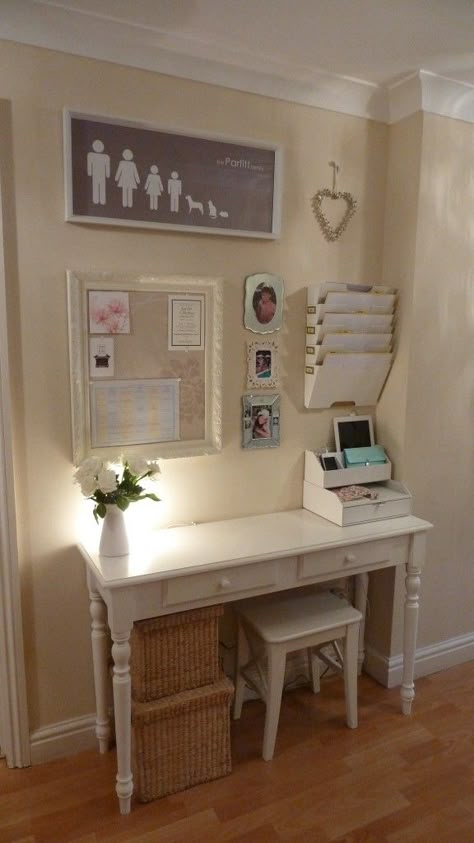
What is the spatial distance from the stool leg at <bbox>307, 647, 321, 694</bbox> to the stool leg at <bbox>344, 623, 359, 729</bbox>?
24 cm

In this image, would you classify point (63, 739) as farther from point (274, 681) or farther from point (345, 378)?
point (345, 378)

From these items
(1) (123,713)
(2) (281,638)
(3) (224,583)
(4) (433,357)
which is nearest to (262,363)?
(4) (433,357)

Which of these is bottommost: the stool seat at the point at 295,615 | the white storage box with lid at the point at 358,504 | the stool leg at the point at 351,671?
the stool leg at the point at 351,671

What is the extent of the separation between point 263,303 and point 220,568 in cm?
100

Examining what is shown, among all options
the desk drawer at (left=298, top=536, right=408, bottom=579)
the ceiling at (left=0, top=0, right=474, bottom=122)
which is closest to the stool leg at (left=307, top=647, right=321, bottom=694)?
the desk drawer at (left=298, top=536, right=408, bottom=579)

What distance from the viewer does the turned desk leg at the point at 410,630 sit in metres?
2.26

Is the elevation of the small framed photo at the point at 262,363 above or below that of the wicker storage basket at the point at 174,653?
above

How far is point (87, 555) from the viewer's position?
1922 mm

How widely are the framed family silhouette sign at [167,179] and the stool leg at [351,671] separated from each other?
1508 millimetres

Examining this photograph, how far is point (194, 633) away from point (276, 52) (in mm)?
1994

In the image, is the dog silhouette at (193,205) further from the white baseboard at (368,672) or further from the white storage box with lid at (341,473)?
the white baseboard at (368,672)

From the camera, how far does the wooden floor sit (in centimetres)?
181

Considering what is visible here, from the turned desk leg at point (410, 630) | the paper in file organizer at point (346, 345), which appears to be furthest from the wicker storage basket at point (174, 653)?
the paper in file organizer at point (346, 345)

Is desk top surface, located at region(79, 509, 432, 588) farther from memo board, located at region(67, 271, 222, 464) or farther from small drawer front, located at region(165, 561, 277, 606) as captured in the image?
memo board, located at region(67, 271, 222, 464)
